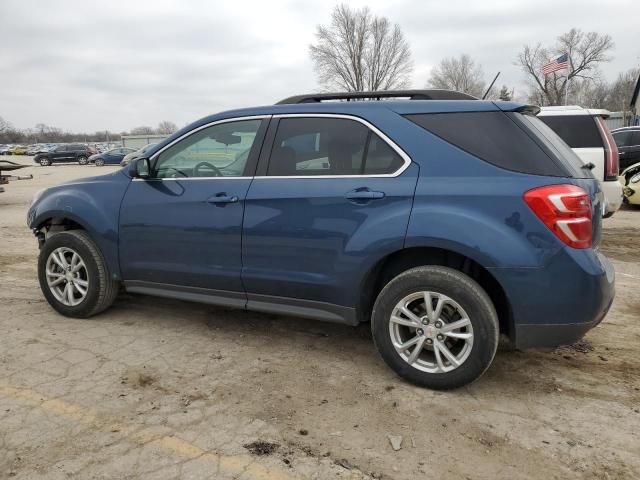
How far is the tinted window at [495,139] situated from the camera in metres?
2.98

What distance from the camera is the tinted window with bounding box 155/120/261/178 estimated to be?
381 centimetres

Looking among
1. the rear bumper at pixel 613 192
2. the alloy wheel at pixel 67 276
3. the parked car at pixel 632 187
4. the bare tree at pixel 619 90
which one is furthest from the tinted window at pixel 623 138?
the bare tree at pixel 619 90

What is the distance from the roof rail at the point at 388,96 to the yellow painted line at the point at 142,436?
8.10 feet

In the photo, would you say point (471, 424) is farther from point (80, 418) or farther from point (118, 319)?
point (118, 319)

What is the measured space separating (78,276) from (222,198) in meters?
1.65

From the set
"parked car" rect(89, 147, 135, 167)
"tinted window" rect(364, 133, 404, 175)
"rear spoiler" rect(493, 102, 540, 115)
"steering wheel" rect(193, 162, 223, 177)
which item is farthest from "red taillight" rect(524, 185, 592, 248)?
"parked car" rect(89, 147, 135, 167)

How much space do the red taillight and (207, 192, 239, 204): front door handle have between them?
6.37ft

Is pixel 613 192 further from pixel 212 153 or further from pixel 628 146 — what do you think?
pixel 628 146

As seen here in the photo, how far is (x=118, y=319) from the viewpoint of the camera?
4.50 m

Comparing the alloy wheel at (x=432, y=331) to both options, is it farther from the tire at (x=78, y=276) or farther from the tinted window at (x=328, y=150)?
the tire at (x=78, y=276)

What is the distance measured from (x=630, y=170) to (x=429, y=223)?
33.4 feet

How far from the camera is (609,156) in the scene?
7531mm

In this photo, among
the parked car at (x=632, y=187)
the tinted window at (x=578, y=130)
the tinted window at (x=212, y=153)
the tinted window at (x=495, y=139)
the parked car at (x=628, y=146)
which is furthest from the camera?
the parked car at (x=628, y=146)

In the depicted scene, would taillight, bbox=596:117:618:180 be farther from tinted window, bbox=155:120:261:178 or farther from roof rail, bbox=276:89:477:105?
tinted window, bbox=155:120:261:178
